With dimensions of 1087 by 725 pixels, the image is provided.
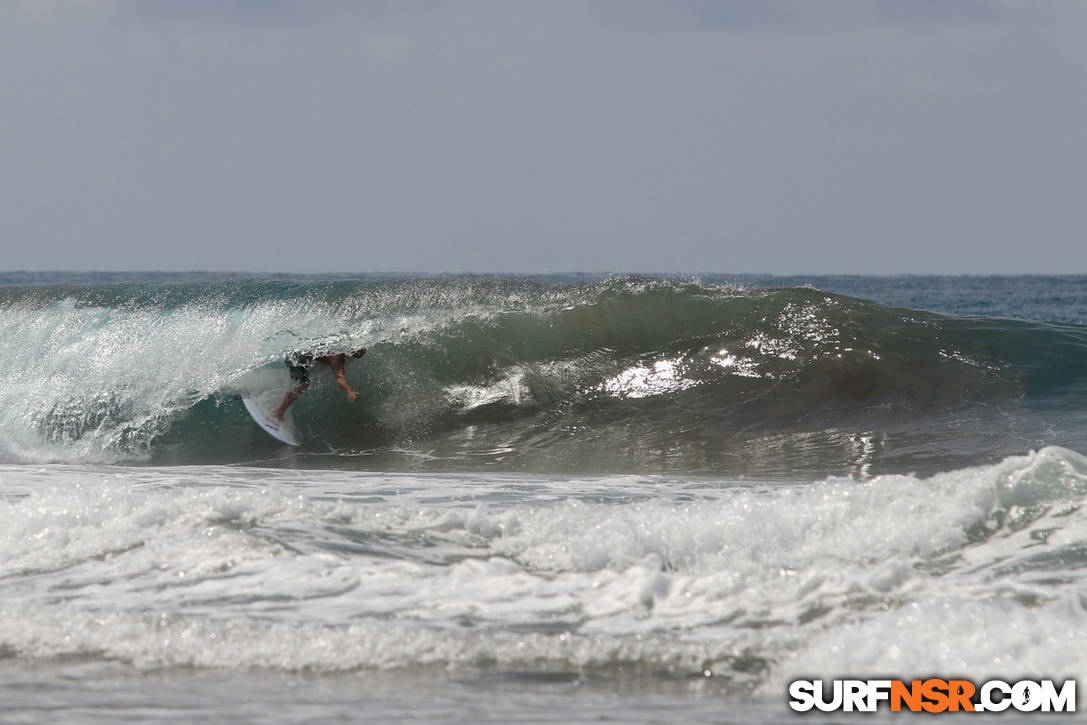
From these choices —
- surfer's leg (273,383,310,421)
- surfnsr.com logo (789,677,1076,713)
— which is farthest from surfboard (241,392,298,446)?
surfnsr.com logo (789,677,1076,713)

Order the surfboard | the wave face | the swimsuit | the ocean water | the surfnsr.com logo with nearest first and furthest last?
the surfnsr.com logo < the ocean water < the wave face < the surfboard < the swimsuit

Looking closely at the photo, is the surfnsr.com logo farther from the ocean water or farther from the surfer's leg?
the surfer's leg

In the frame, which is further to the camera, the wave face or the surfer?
the surfer

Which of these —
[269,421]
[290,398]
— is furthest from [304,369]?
[269,421]

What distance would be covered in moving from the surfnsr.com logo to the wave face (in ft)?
15.7

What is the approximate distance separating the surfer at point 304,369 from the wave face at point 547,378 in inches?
6.1

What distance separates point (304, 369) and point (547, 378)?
269 centimetres

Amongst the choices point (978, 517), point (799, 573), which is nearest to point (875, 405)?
point (978, 517)

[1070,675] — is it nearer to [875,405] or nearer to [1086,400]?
[875,405]

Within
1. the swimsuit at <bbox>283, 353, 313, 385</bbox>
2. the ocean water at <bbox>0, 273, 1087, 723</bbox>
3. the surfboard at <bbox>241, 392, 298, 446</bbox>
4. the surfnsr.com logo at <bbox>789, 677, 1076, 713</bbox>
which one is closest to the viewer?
the surfnsr.com logo at <bbox>789, 677, 1076, 713</bbox>

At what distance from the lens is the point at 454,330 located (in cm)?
1281

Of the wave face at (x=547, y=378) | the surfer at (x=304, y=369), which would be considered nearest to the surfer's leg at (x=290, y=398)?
the surfer at (x=304, y=369)

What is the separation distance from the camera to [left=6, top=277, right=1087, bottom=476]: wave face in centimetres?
988

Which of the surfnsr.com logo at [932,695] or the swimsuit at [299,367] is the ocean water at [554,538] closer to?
the surfnsr.com logo at [932,695]
